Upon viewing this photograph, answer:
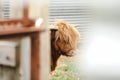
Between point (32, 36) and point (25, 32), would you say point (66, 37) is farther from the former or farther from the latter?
point (25, 32)

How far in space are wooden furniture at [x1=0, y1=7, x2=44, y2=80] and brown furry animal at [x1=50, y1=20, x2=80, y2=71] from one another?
2.87 meters

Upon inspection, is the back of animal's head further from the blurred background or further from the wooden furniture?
the wooden furniture

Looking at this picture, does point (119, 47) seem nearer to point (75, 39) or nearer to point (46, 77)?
point (46, 77)

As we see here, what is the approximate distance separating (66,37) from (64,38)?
3 centimetres

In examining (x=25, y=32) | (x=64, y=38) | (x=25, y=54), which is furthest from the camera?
(x=64, y=38)

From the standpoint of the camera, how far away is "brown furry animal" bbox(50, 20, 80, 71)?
415 cm

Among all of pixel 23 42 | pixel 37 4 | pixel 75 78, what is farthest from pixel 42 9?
pixel 75 78

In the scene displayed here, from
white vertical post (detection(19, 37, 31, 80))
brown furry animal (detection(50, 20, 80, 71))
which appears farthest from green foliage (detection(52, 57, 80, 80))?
white vertical post (detection(19, 37, 31, 80))

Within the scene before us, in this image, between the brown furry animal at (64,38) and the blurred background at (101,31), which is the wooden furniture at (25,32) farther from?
the brown furry animal at (64,38)

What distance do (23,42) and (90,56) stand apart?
0.33 metres

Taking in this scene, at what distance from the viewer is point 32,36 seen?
1138 millimetres

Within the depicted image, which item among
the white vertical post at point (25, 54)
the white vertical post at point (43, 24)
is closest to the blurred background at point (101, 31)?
the white vertical post at point (43, 24)

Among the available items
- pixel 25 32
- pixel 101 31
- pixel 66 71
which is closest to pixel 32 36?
pixel 25 32

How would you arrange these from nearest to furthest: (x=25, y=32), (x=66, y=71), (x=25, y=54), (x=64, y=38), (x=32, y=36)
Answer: (x=25, y=32)
(x=32, y=36)
(x=25, y=54)
(x=64, y=38)
(x=66, y=71)
